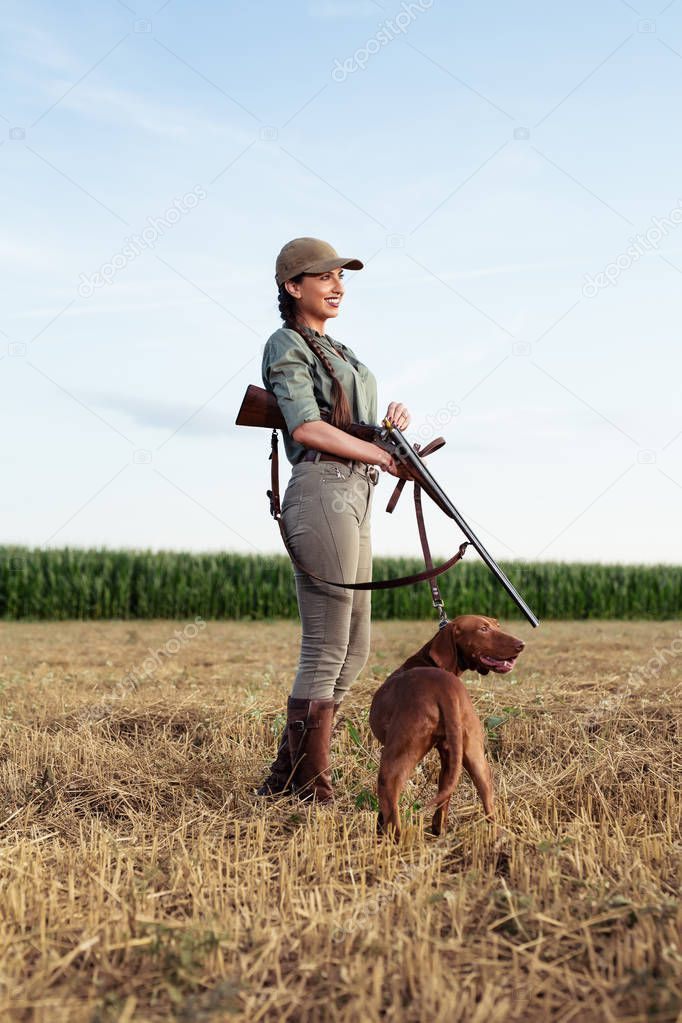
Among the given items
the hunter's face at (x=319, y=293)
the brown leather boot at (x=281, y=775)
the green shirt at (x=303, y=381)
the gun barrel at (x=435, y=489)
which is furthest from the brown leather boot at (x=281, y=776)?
the hunter's face at (x=319, y=293)

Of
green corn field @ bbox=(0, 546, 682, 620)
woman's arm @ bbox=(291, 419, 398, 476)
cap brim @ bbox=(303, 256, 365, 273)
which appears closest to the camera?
woman's arm @ bbox=(291, 419, 398, 476)

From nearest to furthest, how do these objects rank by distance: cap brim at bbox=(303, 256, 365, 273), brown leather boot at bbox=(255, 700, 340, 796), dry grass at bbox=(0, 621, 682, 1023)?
dry grass at bbox=(0, 621, 682, 1023) → cap brim at bbox=(303, 256, 365, 273) → brown leather boot at bbox=(255, 700, 340, 796)

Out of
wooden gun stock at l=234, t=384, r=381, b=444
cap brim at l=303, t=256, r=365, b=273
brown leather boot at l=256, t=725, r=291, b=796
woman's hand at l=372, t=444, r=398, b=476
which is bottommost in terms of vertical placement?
brown leather boot at l=256, t=725, r=291, b=796

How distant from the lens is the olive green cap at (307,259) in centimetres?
425

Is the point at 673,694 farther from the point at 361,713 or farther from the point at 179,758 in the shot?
the point at 179,758

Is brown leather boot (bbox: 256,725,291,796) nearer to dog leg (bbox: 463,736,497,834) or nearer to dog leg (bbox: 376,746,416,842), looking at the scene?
dog leg (bbox: 376,746,416,842)

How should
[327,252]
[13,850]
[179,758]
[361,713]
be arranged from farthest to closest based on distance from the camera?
[361,713]
[179,758]
[327,252]
[13,850]

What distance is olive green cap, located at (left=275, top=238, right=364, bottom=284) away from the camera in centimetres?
425

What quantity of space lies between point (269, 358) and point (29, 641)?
10.5m

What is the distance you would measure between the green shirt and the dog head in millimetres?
1068

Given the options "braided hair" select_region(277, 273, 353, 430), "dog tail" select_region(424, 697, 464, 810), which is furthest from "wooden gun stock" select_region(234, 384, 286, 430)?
"dog tail" select_region(424, 697, 464, 810)

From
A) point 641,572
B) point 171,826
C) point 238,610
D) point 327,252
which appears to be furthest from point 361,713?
point 641,572

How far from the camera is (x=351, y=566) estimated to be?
4195 millimetres

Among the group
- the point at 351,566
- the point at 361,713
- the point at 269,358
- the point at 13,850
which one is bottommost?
the point at 13,850
